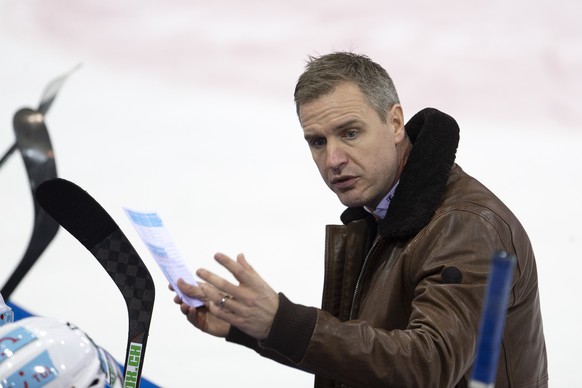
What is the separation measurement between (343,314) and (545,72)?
5.19ft

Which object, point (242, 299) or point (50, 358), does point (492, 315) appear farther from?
point (50, 358)

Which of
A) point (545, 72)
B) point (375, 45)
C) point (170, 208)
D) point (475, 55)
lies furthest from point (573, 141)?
point (170, 208)

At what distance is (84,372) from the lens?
118 cm

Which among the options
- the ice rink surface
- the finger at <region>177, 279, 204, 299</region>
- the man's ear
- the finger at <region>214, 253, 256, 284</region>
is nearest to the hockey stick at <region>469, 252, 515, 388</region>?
the finger at <region>214, 253, 256, 284</region>

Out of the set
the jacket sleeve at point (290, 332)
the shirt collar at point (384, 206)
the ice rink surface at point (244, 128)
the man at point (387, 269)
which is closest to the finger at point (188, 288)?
the man at point (387, 269)

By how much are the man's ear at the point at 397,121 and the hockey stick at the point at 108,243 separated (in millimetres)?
556

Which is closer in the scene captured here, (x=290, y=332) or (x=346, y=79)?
(x=290, y=332)

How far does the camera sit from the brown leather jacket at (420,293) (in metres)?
1.31

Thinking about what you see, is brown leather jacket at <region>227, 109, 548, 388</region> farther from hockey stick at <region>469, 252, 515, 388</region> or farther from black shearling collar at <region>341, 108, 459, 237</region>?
hockey stick at <region>469, 252, 515, 388</region>

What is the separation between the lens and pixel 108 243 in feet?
5.30

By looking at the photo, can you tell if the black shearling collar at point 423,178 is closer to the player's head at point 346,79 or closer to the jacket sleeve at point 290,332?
the player's head at point 346,79

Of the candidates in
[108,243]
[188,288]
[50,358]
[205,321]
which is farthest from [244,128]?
[50,358]

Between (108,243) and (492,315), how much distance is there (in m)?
0.97

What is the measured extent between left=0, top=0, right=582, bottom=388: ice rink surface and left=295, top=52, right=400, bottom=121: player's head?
1.15 meters
